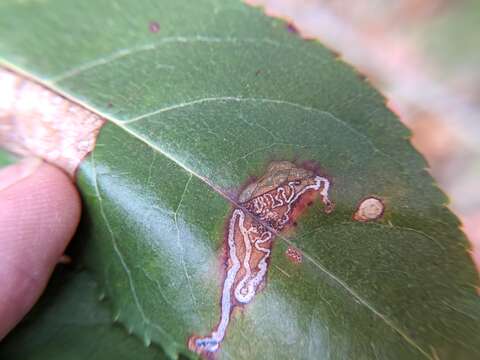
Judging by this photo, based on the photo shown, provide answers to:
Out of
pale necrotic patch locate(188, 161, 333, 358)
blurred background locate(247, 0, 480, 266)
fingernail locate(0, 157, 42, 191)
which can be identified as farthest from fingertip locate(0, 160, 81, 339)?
blurred background locate(247, 0, 480, 266)

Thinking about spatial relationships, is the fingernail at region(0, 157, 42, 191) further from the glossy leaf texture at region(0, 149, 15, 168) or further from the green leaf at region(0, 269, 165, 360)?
the green leaf at region(0, 269, 165, 360)

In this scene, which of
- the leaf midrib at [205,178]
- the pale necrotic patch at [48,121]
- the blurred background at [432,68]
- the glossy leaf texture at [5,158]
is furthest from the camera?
the blurred background at [432,68]

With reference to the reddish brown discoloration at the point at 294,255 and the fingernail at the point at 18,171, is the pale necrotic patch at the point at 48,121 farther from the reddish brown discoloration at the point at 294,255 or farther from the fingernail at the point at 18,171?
the reddish brown discoloration at the point at 294,255

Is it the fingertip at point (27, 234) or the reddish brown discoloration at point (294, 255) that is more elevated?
the reddish brown discoloration at point (294, 255)

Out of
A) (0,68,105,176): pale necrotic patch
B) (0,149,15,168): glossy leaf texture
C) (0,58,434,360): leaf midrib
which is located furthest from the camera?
(0,149,15,168): glossy leaf texture

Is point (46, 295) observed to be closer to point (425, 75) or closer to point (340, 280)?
point (340, 280)

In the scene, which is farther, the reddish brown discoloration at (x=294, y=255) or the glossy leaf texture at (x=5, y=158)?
the glossy leaf texture at (x=5, y=158)

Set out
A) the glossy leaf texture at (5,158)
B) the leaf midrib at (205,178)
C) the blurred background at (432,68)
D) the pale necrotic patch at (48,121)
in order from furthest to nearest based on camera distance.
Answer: the blurred background at (432,68), the glossy leaf texture at (5,158), the pale necrotic patch at (48,121), the leaf midrib at (205,178)

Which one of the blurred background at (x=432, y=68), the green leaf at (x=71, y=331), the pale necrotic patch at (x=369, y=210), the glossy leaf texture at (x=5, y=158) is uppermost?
the blurred background at (x=432, y=68)

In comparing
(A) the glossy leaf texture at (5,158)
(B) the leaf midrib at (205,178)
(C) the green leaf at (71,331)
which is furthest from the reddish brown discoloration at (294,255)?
(A) the glossy leaf texture at (5,158)
